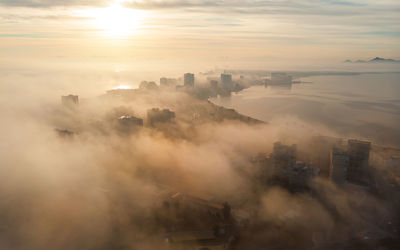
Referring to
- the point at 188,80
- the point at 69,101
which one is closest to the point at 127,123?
the point at 69,101

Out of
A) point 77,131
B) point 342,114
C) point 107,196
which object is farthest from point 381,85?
point 107,196

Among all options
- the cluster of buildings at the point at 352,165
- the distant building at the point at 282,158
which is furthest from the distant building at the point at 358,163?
the distant building at the point at 282,158

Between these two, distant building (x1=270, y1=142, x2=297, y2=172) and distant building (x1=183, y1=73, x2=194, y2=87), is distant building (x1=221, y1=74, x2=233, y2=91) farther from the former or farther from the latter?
distant building (x1=270, y1=142, x2=297, y2=172)

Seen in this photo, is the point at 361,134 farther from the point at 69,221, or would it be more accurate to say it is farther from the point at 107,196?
the point at 69,221

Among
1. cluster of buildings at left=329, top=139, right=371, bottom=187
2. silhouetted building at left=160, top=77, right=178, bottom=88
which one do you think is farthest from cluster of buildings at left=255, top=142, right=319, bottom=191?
silhouetted building at left=160, top=77, right=178, bottom=88

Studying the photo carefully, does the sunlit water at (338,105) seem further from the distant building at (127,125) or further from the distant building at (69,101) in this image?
the distant building at (69,101)

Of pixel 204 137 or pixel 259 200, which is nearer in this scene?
pixel 259 200
